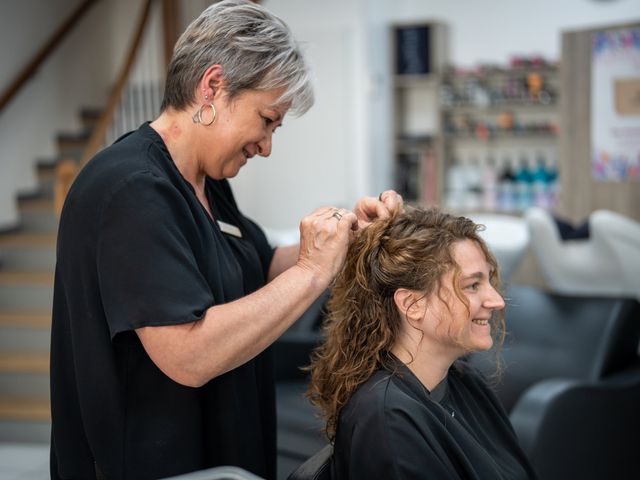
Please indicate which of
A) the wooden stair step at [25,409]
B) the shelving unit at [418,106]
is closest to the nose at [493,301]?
the wooden stair step at [25,409]

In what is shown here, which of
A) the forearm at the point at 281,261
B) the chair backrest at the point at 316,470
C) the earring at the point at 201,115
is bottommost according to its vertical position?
the chair backrest at the point at 316,470

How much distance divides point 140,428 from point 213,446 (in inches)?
6.3

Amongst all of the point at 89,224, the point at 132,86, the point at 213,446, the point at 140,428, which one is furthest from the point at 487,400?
the point at 132,86

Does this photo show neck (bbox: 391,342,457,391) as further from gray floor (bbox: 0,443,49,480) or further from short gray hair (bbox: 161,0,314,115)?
gray floor (bbox: 0,443,49,480)

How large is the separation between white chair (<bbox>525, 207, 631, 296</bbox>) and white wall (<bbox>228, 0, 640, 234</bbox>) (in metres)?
3.71

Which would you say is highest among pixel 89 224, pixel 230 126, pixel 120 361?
pixel 230 126

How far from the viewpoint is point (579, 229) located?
3756 mm

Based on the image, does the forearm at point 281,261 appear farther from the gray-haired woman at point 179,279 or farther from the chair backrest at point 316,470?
the chair backrest at point 316,470

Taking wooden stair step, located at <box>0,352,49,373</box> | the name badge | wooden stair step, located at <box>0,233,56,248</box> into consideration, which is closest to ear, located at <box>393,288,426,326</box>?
the name badge

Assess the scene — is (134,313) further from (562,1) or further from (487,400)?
(562,1)

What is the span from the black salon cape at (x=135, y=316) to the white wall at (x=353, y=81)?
19.1 ft

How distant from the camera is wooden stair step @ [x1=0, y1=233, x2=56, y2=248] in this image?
6.09m

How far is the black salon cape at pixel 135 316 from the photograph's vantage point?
4.42 ft

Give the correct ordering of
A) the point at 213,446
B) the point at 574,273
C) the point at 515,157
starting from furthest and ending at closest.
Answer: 1. the point at 515,157
2. the point at 574,273
3. the point at 213,446
